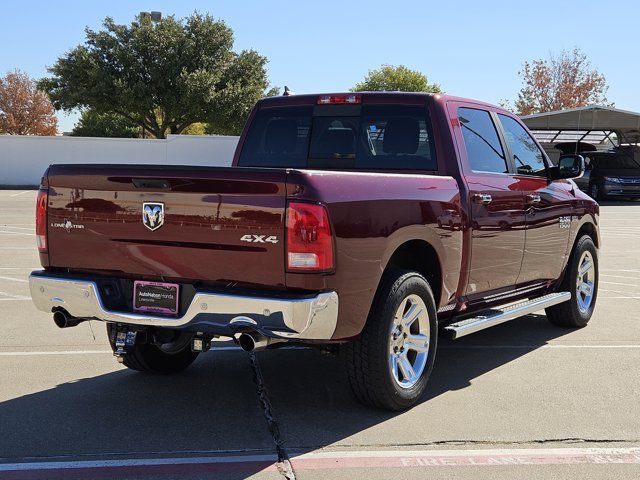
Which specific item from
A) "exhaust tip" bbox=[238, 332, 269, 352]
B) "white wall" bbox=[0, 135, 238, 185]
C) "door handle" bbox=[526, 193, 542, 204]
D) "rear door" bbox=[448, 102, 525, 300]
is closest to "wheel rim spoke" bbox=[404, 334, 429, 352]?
"rear door" bbox=[448, 102, 525, 300]

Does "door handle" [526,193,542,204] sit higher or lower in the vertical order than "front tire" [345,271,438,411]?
higher

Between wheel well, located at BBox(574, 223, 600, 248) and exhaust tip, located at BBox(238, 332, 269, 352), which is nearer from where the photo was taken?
exhaust tip, located at BBox(238, 332, 269, 352)

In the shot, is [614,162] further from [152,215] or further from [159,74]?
[152,215]

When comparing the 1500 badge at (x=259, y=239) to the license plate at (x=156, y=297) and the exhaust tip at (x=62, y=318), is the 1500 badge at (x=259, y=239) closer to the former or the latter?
the license plate at (x=156, y=297)

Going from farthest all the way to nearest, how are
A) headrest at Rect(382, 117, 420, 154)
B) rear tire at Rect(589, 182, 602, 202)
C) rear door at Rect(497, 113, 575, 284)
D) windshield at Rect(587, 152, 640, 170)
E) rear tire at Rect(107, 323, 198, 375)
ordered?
windshield at Rect(587, 152, 640, 170), rear tire at Rect(589, 182, 602, 202), rear door at Rect(497, 113, 575, 284), headrest at Rect(382, 117, 420, 154), rear tire at Rect(107, 323, 198, 375)

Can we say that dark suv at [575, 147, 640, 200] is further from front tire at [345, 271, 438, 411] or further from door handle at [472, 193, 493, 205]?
front tire at [345, 271, 438, 411]

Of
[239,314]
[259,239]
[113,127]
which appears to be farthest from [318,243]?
[113,127]

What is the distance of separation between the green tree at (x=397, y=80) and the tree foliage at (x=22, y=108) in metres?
30.7

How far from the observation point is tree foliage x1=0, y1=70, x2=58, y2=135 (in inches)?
2825

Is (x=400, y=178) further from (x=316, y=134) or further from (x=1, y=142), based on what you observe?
(x=1, y=142)

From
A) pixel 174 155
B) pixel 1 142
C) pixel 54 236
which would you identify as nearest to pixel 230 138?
pixel 174 155

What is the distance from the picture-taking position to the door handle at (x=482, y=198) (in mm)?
5816

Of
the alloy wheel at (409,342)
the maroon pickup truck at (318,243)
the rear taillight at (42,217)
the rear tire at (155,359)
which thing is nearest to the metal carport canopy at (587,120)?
the maroon pickup truck at (318,243)

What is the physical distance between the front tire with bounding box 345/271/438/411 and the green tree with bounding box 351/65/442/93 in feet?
253
